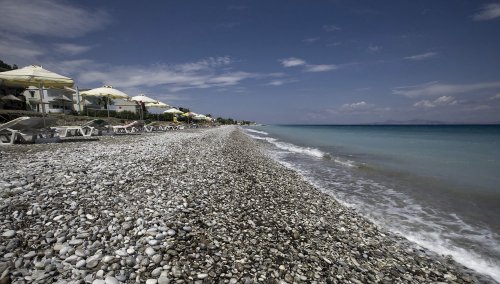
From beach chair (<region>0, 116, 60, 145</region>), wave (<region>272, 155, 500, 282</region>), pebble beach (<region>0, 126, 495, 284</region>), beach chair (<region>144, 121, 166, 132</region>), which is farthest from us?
beach chair (<region>144, 121, 166, 132</region>)

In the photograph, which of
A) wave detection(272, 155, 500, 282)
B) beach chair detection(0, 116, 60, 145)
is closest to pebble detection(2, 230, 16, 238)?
wave detection(272, 155, 500, 282)

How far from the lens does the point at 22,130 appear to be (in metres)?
14.3

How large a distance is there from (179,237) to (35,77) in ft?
60.0

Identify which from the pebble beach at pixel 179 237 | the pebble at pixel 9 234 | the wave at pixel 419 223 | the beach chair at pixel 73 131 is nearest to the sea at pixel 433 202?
the wave at pixel 419 223

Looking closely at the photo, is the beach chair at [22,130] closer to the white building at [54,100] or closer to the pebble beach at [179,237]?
the pebble beach at [179,237]

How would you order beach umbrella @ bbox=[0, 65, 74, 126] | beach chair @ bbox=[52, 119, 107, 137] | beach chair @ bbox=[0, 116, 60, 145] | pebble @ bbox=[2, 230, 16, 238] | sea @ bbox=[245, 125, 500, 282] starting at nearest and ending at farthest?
pebble @ bbox=[2, 230, 16, 238] → sea @ bbox=[245, 125, 500, 282] → beach chair @ bbox=[0, 116, 60, 145] → beach umbrella @ bbox=[0, 65, 74, 126] → beach chair @ bbox=[52, 119, 107, 137]

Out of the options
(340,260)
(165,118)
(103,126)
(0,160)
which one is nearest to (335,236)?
(340,260)

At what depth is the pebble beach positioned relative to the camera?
3.53 meters

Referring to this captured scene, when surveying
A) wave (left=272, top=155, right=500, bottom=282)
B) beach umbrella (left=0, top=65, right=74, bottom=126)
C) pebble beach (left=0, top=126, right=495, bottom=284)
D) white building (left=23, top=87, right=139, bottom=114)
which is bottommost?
wave (left=272, top=155, right=500, bottom=282)

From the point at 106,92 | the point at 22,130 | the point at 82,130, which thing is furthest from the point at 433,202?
the point at 106,92

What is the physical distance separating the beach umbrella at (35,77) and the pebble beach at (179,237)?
1110 cm

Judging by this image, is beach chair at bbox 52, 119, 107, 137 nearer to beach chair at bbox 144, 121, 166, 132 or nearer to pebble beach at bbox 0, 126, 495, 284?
beach chair at bbox 144, 121, 166, 132

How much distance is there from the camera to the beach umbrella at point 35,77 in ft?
51.1

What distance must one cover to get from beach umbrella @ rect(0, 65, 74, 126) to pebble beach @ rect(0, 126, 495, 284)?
11103 millimetres
